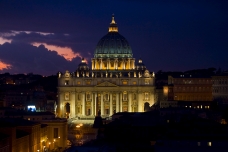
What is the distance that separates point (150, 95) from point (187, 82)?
8.32 metres

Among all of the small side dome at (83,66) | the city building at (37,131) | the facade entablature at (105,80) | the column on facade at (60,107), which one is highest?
the small side dome at (83,66)

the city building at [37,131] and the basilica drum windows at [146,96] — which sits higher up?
the basilica drum windows at [146,96]

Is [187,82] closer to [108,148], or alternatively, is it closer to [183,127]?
[183,127]

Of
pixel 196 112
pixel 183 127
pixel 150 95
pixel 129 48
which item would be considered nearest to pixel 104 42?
pixel 129 48

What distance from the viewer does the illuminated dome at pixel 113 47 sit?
18112 centimetres

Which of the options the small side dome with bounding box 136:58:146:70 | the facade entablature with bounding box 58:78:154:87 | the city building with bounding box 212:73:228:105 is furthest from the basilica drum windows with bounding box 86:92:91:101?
the city building with bounding box 212:73:228:105

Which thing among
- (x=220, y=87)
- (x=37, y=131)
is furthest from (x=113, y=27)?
(x=37, y=131)

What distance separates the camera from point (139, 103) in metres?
168

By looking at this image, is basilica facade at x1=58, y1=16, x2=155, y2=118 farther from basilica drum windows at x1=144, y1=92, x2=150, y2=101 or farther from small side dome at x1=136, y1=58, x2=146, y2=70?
small side dome at x1=136, y1=58, x2=146, y2=70

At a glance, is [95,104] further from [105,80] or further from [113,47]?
[113,47]

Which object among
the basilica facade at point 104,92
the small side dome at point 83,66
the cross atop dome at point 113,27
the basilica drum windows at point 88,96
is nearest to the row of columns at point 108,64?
the small side dome at point 83,66

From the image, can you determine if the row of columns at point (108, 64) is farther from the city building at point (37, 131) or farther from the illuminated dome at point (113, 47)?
the city building at point (37, 131)

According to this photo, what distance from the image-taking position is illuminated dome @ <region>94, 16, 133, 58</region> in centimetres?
18112

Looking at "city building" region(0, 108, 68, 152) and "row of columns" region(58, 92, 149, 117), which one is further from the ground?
"row of columns" region(58, 92, 149, 117)
